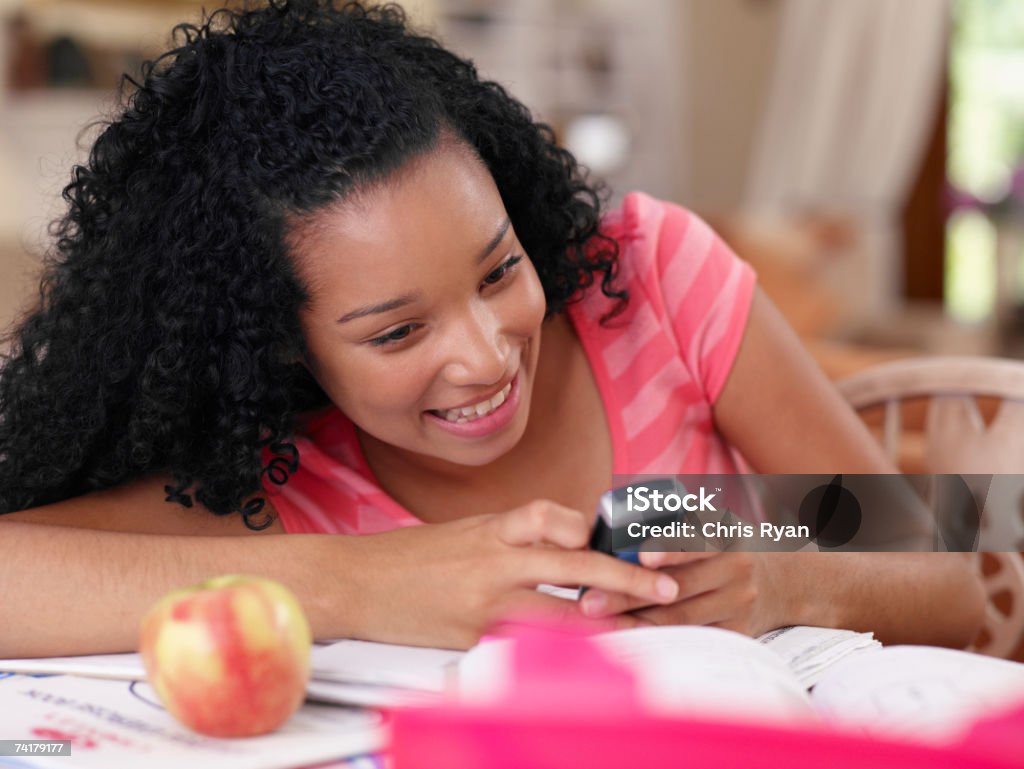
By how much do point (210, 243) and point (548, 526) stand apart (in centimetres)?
39

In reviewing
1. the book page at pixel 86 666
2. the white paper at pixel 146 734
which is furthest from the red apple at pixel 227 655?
the book page at pixel 86 666

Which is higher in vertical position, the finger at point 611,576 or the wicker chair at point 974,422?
the wicker chair at point 974,422

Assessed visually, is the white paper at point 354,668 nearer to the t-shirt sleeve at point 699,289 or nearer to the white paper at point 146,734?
the white paper at point 146,734

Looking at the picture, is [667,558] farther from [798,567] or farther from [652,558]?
[798,567]

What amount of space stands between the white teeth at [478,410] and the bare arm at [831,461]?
0.85 ft

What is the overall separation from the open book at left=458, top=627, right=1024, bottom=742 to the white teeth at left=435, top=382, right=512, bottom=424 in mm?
294

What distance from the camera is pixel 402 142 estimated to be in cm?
89

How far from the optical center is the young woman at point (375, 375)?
2.74 ft

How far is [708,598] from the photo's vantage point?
779 millimetres

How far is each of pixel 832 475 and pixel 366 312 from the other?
49cm

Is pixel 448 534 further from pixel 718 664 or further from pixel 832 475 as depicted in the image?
pixel 832 475

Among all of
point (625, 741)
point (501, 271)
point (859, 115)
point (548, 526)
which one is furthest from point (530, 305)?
point (859, 115)

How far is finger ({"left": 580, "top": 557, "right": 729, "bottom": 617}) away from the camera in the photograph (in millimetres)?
748

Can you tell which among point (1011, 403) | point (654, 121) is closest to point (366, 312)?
point (1011, 403)
